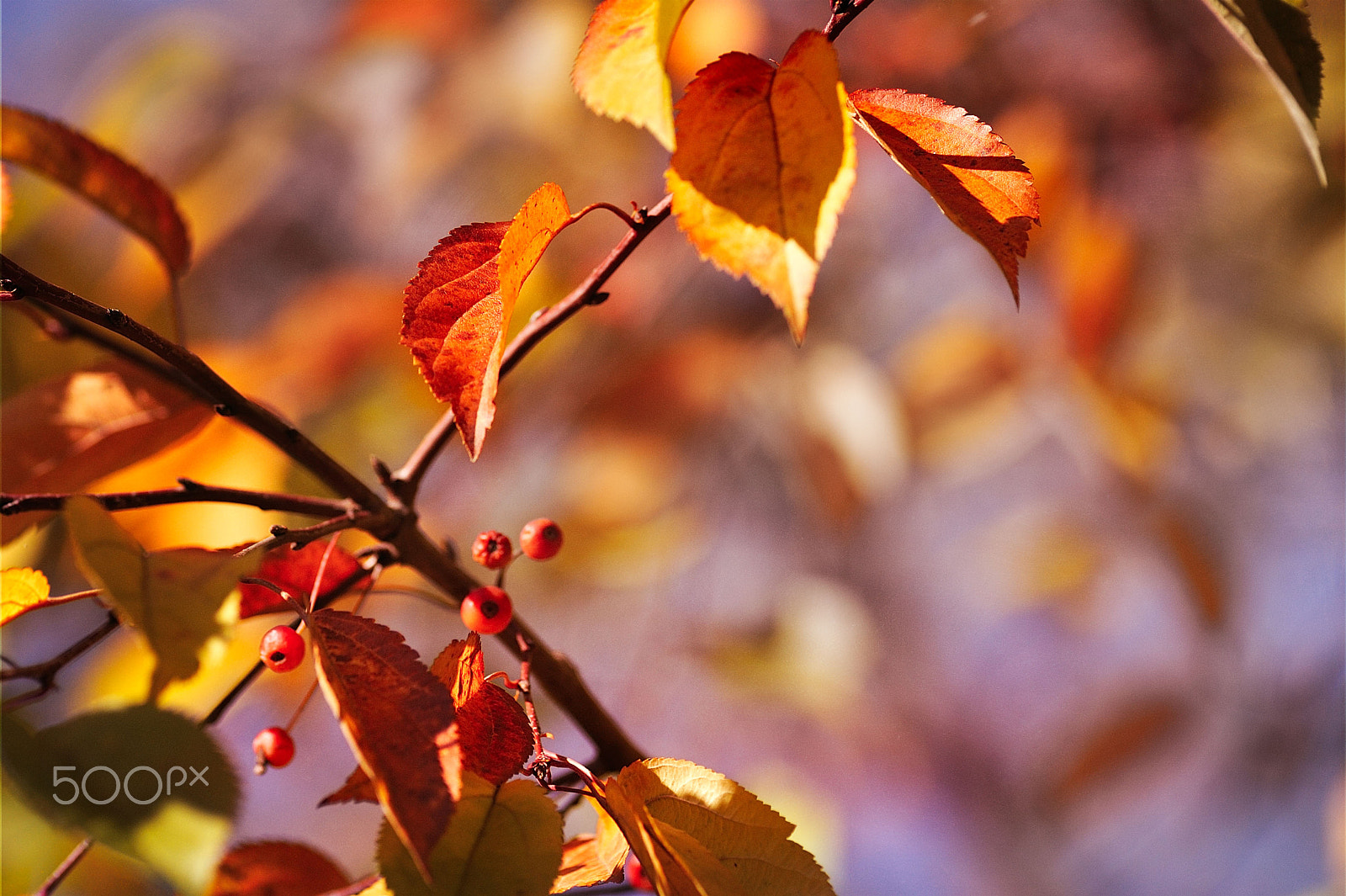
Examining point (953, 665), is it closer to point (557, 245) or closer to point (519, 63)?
point (557, 245)

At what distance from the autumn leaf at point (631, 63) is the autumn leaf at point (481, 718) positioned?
0.36 feet

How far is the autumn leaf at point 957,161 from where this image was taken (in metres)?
0.16

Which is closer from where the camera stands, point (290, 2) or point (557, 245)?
point (557, 245)

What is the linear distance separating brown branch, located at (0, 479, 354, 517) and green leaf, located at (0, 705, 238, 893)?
0.14 feet

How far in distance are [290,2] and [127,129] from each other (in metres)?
0.40

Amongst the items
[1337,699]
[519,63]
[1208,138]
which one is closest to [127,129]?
[519,63]

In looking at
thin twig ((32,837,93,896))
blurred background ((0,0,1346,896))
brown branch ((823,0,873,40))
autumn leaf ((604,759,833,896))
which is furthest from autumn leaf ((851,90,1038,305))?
blurred background ((0,0,1346,896))

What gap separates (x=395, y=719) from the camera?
0.49 feet

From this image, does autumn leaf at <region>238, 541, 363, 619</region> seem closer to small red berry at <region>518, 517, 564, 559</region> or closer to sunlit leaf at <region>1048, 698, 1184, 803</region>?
small red berry at <region>518, 517, 564, 559</region>

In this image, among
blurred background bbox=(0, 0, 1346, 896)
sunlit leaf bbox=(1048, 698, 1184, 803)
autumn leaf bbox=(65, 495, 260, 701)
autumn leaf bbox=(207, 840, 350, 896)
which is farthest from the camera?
sunlit leaf bbox=(1048, 698, 1184, 803)

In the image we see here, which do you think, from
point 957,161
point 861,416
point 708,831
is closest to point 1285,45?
point 957,161

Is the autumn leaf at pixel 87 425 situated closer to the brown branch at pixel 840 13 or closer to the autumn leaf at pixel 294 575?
the autumn leaf at pixel 294 575

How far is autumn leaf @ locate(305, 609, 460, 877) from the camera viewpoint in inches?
5.4

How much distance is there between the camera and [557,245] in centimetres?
65
